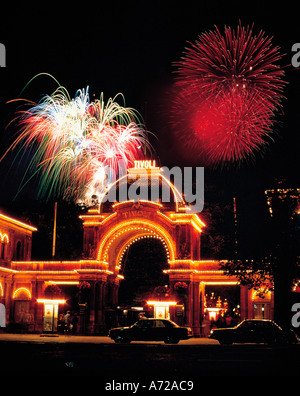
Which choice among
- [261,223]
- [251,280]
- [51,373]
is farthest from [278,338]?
[51,373]

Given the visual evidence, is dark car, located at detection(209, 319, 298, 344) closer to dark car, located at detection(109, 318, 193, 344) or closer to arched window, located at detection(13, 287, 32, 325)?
dark car, located at detection(109, 318, 193, 344)

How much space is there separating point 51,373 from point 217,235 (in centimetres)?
3961

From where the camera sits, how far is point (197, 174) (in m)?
56.4

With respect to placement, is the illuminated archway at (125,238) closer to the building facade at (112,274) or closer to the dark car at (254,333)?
the building facade at (112,274)

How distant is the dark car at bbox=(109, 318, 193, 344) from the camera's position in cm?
3359

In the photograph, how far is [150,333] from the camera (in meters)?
33.8

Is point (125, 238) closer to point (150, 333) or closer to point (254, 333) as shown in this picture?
point (150, 333)

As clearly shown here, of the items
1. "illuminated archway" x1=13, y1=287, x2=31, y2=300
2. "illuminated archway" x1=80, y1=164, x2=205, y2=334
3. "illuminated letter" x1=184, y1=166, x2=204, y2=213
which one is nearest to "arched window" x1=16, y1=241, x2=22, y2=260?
"illuminated archway" x1=13, y1=287, x2=31, y2=300

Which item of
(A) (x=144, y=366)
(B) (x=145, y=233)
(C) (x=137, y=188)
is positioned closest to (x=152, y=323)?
(B) (x=145, y=233)

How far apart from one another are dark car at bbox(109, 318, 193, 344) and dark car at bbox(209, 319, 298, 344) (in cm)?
220

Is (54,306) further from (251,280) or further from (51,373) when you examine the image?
(51,373)

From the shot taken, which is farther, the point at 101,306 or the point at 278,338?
the point at 101,306

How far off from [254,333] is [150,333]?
5.81 m

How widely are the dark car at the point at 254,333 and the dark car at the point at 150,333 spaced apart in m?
2.20
